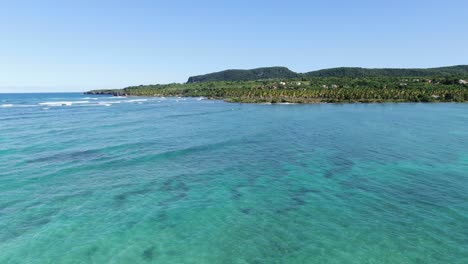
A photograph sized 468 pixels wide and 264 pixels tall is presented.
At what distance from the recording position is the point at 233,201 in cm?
2458

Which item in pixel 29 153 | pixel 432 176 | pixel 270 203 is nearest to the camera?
pixel 270 203

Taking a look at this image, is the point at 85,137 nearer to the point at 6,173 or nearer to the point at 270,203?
the point at 6,173

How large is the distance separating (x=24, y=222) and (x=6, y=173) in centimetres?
1395

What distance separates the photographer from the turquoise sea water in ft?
57.1

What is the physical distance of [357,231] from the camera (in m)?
19.4

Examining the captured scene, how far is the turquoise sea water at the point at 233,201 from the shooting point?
17391mm

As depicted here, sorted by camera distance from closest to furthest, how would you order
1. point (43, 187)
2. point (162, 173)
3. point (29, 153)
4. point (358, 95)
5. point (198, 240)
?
point (198, 240) → point (43, 187) → point (162, 173) → point (29, 153) → point (358, 95)

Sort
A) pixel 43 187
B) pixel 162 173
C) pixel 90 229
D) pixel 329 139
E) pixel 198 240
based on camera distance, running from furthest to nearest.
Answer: pixel 329 139 < pixel 162 173 < pixel 43 187 < pixel 90 229 < pixel 198 240

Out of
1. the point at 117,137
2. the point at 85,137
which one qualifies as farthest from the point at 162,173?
the point at 85,137

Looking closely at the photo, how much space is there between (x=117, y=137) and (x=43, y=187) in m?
23.7

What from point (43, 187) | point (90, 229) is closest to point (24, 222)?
point (90, 229)

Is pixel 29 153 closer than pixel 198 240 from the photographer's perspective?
No

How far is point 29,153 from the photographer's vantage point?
39.3 m

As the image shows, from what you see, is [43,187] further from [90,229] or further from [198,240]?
[198,240]
